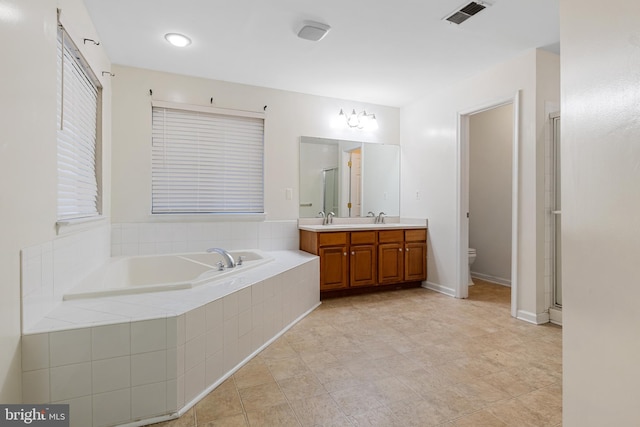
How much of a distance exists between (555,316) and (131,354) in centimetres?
314

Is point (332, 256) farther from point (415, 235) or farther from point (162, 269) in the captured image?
point (162, 269)

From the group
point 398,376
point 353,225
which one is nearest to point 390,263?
point 353,225

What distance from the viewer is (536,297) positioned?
2.81 metres

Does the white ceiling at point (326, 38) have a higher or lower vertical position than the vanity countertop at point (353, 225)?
higher

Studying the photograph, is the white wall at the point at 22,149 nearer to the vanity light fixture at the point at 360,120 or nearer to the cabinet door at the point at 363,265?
the cabinet door at the point at 363,265

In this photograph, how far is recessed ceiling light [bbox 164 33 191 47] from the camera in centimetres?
262

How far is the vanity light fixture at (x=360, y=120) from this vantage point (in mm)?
4172

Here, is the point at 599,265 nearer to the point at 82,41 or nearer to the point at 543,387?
the point at 543,387

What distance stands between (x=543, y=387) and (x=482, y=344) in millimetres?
581

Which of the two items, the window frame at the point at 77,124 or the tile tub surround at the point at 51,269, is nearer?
the tile tub surround at the point at 51,269

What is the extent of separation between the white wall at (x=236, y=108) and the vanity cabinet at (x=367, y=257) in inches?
24.7

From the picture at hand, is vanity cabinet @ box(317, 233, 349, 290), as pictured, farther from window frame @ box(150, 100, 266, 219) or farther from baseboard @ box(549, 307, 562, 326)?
baseboard @ box(549, 307, 562, 326)

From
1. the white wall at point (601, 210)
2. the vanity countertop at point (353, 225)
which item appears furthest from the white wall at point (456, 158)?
the white wall at point (601, 210)

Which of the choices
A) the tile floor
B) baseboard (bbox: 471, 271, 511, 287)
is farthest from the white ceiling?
baseboard (bbox: 471, 271, 511, 287)
